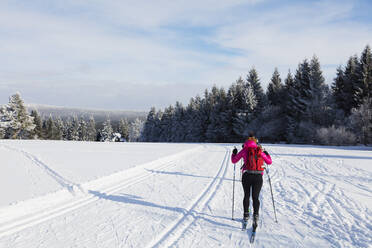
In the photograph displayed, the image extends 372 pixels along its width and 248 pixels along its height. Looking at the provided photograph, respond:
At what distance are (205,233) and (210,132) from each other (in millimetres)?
48684

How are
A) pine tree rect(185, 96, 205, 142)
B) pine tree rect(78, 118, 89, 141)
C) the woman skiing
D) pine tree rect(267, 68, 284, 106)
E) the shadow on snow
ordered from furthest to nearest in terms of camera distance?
1. pine tree rect(78, 118, 89, 141)
2. pine tree rect(185, 96, 205, 142)
3. pine tree rect(267, 68, 284, 106)
4. the shadow on snow
5. the woman skiing

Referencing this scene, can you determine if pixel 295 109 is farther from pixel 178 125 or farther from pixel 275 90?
pixel 178 125

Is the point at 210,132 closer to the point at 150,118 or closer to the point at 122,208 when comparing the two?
the point at 150,118

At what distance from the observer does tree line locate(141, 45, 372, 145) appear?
30.5 m

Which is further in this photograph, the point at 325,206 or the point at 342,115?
the point at 342,115

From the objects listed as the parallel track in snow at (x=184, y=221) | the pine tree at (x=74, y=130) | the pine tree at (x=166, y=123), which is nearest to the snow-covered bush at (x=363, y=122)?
the parallel track in snow at (x=184, y=221)

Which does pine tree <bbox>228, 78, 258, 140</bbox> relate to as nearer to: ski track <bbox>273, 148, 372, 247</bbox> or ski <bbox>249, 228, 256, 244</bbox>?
ski track <bbox>273, 148, 372, 247</bbox>

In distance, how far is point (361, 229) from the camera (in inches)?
213

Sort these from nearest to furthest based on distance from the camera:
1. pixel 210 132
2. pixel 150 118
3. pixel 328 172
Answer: pixel 328 172, pixel 210 132, pixel 150 118

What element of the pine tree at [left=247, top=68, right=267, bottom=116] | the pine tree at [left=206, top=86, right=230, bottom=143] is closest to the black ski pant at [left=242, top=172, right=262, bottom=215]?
the pine tree at [left=247, top=68, right=267, bottom=116]

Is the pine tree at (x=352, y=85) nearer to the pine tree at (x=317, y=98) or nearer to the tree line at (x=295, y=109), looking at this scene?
the tree line at (x=295, y=109)

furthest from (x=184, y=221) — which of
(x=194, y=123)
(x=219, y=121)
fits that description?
(x=194, y=123)

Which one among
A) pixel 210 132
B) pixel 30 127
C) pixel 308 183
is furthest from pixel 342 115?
pixel 30 127

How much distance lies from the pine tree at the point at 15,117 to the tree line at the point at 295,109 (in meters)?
33.8
